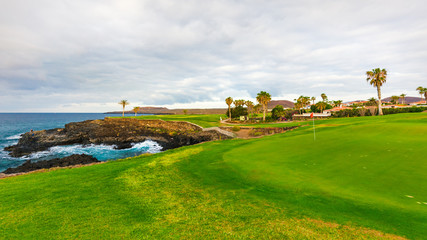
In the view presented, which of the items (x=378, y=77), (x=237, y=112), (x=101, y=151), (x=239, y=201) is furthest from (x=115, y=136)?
(x=378, y=77)

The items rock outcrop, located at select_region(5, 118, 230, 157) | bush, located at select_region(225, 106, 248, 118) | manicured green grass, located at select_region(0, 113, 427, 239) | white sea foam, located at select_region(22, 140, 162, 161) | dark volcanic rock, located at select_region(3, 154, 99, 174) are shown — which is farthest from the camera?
bush, located at select_region(225, 106, 248, 118)

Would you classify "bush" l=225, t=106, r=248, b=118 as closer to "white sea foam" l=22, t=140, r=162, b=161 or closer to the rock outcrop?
the rock outcrop

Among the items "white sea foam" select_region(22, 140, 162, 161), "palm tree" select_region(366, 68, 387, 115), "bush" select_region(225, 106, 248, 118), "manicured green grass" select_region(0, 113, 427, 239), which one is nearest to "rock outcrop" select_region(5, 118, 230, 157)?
"white sea foam" select_region(22, 140, 162, 161)

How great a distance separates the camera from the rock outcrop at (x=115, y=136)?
4147cm

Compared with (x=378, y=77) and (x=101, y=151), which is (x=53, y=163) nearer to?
(x=101, y=151)

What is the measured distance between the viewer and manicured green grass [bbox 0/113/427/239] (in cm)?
507

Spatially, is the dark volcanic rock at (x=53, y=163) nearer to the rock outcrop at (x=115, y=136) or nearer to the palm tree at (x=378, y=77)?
the rock outcrop at (x=115, y=136)

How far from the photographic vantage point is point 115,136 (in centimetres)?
4872

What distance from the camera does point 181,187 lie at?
860 cm

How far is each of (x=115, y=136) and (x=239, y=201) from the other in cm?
5076

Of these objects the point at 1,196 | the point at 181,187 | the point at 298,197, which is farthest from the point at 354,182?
the point at 1,196

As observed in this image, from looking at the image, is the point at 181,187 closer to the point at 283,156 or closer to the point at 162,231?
the point at 162,231

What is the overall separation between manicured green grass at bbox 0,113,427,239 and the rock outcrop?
31.0 metres

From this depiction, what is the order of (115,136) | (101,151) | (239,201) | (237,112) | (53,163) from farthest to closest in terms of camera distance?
(237,112) → (115,136) → (101,151) → (53,163) → (239,201)
